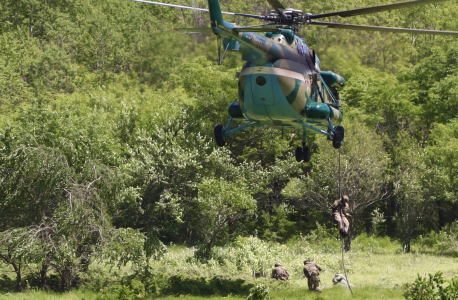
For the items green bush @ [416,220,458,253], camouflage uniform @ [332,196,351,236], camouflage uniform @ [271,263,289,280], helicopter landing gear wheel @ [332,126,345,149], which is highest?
helicopter landing gear wheel @ [332,126,345,149]

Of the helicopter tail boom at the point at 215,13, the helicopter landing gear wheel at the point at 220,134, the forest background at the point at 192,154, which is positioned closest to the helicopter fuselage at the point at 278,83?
the helicopter landing gear wheel at the point at 220,134

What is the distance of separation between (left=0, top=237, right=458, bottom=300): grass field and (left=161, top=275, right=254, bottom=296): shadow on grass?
0.36 metres

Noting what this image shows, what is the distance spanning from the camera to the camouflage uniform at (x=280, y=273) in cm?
2608

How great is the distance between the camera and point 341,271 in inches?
Answer: 1129

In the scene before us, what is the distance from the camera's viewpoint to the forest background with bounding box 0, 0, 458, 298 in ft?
80.5

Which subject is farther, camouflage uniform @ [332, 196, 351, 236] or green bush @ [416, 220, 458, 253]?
green bush @ [416, 220, 458, 253]

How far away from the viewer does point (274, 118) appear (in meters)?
16.8

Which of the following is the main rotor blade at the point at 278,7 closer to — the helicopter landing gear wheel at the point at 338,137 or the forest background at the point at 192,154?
the forest background at the point at 192,154

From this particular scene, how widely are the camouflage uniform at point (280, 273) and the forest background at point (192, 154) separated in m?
3.99

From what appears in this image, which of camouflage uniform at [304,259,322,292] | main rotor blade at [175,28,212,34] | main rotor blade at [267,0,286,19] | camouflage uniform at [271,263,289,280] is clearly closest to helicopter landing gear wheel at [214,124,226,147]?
main rotor blade at [267,0,286,19]

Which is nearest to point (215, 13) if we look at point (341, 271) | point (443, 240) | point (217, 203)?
point (217, 203)

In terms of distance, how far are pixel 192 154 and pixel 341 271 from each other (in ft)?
32.3

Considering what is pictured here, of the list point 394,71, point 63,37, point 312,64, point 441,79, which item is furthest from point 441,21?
point 312,64

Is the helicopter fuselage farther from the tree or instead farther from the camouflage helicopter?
the tree
